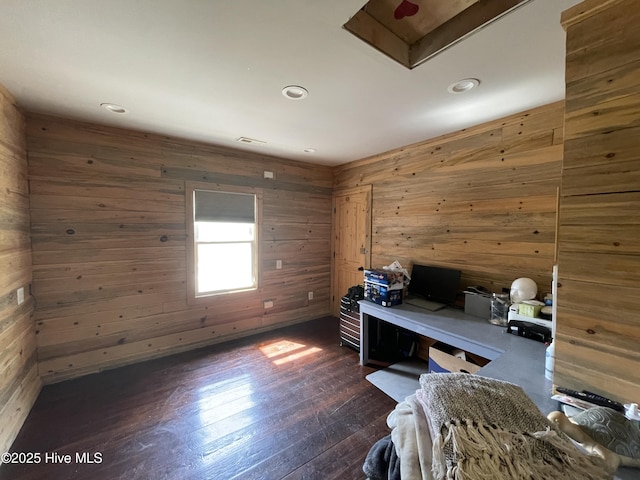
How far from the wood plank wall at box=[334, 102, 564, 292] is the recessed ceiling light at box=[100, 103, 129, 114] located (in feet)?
9.26

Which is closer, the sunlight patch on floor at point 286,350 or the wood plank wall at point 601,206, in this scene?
the wood plank wall at point 601,206

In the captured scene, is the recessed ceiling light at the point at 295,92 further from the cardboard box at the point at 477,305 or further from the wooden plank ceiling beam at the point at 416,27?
the cardboard box at the point at 477,305

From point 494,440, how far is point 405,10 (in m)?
1.87

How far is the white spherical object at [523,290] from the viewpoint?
2.11 m

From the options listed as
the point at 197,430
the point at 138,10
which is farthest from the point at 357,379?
the point at 138,10

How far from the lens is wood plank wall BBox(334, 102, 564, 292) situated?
7.13ft

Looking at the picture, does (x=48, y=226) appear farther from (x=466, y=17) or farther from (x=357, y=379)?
(x=466, y=17)

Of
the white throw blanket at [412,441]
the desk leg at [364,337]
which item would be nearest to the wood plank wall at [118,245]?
the desk leg at [364,337]

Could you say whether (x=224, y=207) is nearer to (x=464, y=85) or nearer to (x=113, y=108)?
(x=113, y=108)

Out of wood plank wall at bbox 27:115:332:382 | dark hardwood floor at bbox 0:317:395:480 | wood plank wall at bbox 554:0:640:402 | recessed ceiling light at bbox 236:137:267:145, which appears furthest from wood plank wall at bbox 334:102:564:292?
wood plank wall at bbox 27:115:332:382

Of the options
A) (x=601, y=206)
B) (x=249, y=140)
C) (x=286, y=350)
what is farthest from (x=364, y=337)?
(x=249, y=140)

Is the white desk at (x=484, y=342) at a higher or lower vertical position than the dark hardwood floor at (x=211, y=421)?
higher

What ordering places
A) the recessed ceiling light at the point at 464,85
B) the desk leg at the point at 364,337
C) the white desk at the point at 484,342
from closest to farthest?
the white desk at the point at 484,342, the recessed ceiling light at the point at 464,85, the desk leg at the point at 364,337

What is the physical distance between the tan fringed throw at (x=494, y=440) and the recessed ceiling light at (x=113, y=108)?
9.53 ft
